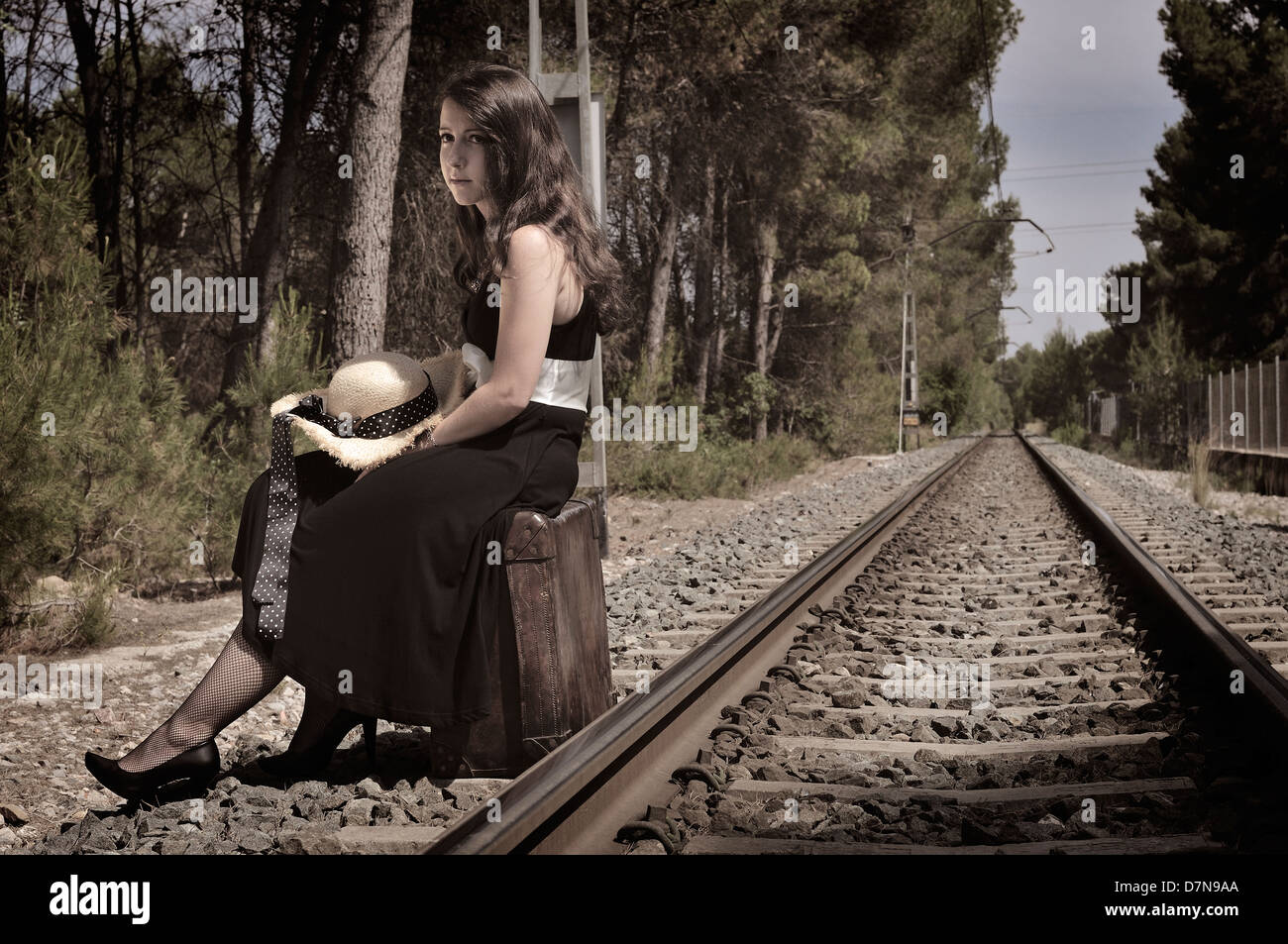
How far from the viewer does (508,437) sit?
3197 mm

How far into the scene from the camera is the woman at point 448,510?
9.53ft

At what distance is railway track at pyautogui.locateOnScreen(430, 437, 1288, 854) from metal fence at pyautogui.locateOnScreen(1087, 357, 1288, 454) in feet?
46.4

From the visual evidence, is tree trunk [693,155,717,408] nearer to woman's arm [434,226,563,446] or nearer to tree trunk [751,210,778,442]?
tree trunk [751,210,778,442]

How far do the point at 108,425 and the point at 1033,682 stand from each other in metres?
5.40

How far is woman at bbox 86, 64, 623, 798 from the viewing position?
2904 millimetres

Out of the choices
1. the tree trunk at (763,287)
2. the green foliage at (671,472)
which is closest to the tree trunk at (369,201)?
the green foliage at (671,472)

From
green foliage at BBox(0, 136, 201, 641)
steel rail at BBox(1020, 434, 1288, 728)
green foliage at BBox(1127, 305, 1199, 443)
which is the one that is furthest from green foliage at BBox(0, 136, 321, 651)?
green foliage at BBox(1127, 305, 1199, 443)

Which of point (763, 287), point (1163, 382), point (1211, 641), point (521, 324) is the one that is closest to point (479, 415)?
point (521, 324)

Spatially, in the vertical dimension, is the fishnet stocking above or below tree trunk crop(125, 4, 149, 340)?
below

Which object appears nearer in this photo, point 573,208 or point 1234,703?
point 573,208

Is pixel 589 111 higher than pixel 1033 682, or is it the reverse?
pixel 589 111

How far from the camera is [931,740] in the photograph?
3.53m
